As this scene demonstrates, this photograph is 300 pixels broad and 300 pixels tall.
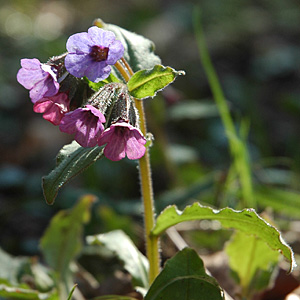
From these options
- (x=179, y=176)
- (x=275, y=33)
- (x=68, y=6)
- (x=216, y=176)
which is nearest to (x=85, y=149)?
(x=216, y=176)

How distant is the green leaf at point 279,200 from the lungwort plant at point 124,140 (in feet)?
1.98

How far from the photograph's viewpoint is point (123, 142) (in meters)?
1.32

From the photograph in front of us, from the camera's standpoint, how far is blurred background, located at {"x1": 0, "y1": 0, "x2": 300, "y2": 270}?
9.00 feet

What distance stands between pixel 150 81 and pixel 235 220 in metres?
0.51

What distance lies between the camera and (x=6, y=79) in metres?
4.59

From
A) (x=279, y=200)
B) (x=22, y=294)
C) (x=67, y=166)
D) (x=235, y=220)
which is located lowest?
(x=279, y=200)

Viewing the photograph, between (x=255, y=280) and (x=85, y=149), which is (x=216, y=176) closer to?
(x=255, y=280)

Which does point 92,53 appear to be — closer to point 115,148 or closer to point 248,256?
point 115,148

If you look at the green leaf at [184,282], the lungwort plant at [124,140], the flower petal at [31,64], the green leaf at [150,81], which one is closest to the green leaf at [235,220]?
the lungwort plant at [124,140]

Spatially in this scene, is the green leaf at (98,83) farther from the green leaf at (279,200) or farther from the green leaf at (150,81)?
the green leaf at (279,200)

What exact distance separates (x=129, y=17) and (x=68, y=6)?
3.99 ft

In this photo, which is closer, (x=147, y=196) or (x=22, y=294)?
(x=147, y=196)

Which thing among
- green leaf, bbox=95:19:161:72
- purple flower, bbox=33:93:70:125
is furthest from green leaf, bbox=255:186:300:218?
purple flower, bbox=33:93:70:125

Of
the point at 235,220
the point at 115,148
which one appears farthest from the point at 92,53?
the point at 235,220
